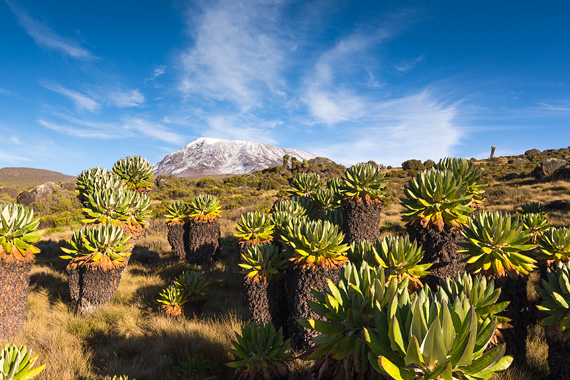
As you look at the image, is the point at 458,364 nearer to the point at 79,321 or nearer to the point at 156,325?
the point at 156,325

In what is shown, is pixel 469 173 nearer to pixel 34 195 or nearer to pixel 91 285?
pixel 91 285

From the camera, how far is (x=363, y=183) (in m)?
5.34

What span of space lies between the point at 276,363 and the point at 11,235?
15.4 feet

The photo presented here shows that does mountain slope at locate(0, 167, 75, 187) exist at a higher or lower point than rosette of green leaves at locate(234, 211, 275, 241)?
higher

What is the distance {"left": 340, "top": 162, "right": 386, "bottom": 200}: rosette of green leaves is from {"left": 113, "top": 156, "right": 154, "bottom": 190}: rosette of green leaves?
5.56m

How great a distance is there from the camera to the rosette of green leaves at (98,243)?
16.8 feet

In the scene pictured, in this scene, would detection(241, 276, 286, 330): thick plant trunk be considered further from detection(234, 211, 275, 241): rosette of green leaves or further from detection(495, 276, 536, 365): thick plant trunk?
detection(495, 276, 536, 365): thick plant trunk

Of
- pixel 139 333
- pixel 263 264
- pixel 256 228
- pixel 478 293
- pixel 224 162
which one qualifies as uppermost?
pixel 224 162

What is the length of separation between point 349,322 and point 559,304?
218 cm

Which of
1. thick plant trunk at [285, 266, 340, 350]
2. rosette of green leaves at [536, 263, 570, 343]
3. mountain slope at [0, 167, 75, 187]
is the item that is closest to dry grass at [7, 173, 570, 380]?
thick plant trunk at [285, 266, 340, 350]

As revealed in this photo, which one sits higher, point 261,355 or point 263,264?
point 263,264

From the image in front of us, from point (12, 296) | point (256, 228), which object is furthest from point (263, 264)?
point (12, 296)

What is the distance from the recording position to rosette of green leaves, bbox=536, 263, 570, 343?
2447mm

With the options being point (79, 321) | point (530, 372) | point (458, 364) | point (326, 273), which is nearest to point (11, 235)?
point (79, 321)
